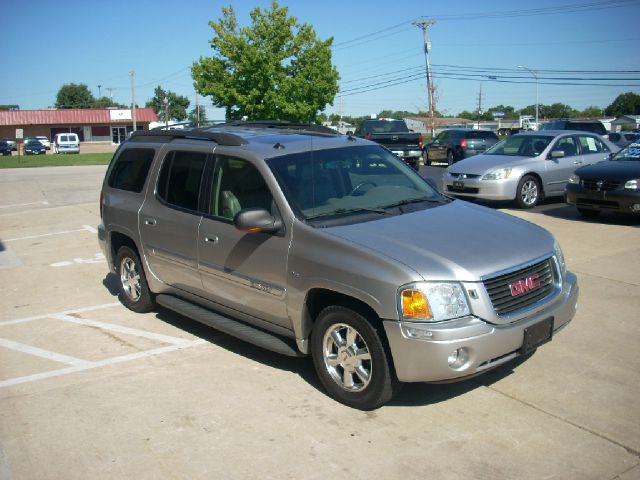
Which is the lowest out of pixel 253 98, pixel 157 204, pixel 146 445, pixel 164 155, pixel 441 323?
pixel 146 445

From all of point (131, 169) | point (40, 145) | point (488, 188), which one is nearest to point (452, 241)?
point (131, 169)

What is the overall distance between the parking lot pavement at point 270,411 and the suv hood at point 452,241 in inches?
37.9

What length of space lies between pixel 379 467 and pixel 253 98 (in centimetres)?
4101

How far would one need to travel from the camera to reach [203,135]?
18.9 ft

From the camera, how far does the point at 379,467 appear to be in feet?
12.0

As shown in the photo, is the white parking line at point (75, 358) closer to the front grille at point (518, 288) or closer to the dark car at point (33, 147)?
the front grille at point (518, 288)

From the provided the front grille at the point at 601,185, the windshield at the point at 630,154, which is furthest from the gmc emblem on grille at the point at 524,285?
the windshield at the point at 630,154

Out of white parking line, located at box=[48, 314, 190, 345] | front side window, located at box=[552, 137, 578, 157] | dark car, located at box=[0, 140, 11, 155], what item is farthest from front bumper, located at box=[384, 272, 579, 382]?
dark car, located at box=[0, 140, 11, 155]

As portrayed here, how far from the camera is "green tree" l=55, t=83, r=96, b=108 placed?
440 ft

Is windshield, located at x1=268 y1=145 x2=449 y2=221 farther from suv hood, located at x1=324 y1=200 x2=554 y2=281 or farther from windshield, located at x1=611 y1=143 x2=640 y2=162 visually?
windshield, located at x1=611 y1=143 x2=640 y2=162

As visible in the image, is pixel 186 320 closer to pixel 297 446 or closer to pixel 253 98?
pixel 297 446

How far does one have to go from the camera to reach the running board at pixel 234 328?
4809 mm

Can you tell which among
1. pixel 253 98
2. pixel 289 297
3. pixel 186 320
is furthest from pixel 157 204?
pixel 253 98

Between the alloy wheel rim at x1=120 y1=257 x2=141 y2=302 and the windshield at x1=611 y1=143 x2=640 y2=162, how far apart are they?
8861 millimetres
